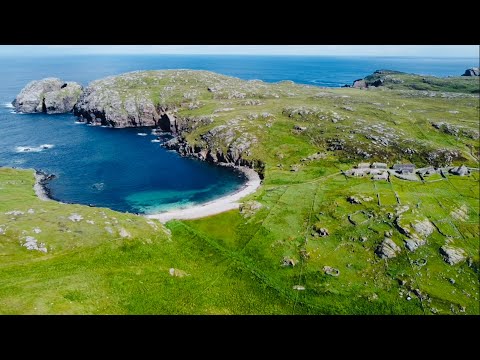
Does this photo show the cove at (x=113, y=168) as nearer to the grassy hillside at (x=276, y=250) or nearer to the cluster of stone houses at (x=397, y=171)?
the grassy hillside at (x=276, y=250)

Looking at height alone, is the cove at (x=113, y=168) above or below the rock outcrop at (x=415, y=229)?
below

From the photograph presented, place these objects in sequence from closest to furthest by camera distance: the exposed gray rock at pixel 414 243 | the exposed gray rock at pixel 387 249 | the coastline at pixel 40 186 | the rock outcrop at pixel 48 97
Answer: the exposed gray rock at pixel 387 249
the exposed gray rock at pixel 414 243
the coastline at pixel 40 186
the rock outcrop at pixel 48 97

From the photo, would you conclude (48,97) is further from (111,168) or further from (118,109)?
(111,168)

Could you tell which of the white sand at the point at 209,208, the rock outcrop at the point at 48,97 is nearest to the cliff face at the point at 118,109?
the rock outcrop at the point at 48,97

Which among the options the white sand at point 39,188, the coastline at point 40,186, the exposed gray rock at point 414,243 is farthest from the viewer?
the coastline at point 40,186

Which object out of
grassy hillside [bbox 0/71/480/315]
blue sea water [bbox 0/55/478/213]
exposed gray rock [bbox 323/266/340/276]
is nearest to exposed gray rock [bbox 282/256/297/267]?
grassy hillside [bbox 0/71/480/315]

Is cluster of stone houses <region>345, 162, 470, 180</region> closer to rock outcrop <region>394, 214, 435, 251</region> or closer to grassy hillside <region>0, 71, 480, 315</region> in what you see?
grassy hillside <region>0, 71, 480, 315</region>

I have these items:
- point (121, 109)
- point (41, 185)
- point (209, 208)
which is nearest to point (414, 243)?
point (209, 208)
